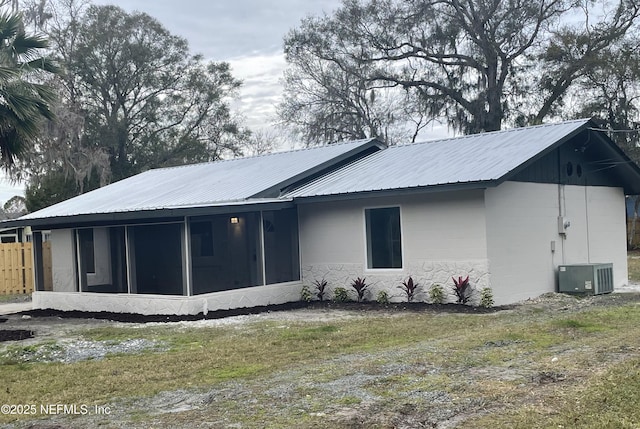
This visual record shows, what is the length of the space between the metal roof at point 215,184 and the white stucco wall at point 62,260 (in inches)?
23.8

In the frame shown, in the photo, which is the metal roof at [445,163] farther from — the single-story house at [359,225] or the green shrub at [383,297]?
the green shrub at [383,297]

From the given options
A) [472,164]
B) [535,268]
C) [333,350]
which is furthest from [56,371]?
[535,268]

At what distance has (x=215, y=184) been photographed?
18.6 meters

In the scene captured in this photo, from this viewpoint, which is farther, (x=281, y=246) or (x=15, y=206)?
(x=15, y=206)

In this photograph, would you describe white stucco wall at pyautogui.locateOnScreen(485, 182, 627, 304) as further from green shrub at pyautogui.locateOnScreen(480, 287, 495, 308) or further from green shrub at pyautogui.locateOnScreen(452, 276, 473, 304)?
green shrub at pyautogui.locateOnScreen(452, 276, 473, 304)

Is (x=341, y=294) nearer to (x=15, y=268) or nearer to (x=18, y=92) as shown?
(x=18, y=92)

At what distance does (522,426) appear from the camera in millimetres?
5594

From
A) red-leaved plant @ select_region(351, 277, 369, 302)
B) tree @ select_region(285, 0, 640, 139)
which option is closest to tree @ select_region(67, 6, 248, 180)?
tree @ select_region(285, 0, 640, 139)

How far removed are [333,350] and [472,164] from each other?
6.62 meters

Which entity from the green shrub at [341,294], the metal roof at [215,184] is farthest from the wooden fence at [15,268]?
the green shrub at [341,294]

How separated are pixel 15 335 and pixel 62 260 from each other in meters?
6.13

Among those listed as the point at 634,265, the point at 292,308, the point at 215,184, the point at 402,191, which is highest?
the point at 215,184

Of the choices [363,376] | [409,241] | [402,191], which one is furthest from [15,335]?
[363,376]

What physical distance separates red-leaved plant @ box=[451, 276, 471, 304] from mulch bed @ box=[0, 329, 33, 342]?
25.9 ft
